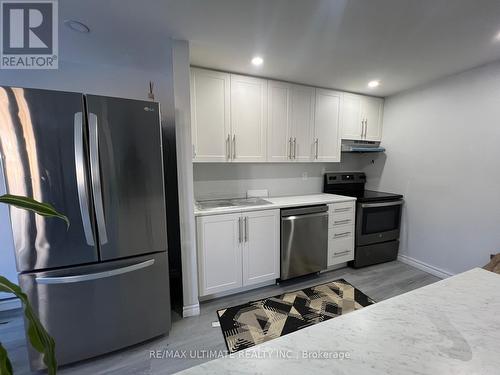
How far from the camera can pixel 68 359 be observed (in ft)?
4.81

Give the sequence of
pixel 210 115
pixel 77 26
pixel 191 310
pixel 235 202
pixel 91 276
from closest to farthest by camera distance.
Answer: pixel 91 276 → pixel 77 26 → pixel 191 310 → pixel 210 115 → pixel 235 202

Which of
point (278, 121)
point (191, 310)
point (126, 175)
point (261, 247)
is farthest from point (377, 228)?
point (126, 175)

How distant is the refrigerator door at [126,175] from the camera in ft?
4.71

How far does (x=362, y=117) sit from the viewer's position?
312 centimetres

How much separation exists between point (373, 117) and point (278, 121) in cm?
165

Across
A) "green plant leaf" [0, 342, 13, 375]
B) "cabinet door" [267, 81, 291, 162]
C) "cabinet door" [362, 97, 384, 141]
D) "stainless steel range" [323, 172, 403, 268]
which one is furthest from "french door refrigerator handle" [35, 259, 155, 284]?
"cabinet door" [362, 97, 384, 141]

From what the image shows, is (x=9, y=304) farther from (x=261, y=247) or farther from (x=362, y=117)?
(x=362, y=117)

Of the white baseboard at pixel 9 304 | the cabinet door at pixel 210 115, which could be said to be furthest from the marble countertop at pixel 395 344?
the white baseboard at pixel 9 304

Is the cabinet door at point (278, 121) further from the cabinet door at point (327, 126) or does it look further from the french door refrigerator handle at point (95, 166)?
the french door refrigerator handle at point (95, 166)

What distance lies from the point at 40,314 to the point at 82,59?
2279 millimetres

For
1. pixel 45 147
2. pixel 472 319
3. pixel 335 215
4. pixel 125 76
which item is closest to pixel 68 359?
pixel 45 147

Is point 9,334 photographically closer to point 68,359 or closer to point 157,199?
point 68,359

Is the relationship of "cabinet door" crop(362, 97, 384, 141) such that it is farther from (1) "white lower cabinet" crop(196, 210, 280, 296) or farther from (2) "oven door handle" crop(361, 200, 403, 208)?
(1) "white lower cabinet" crop(196, 210, 280, 296)

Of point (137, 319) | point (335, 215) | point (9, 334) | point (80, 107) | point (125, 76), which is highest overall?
point (125, 76)
